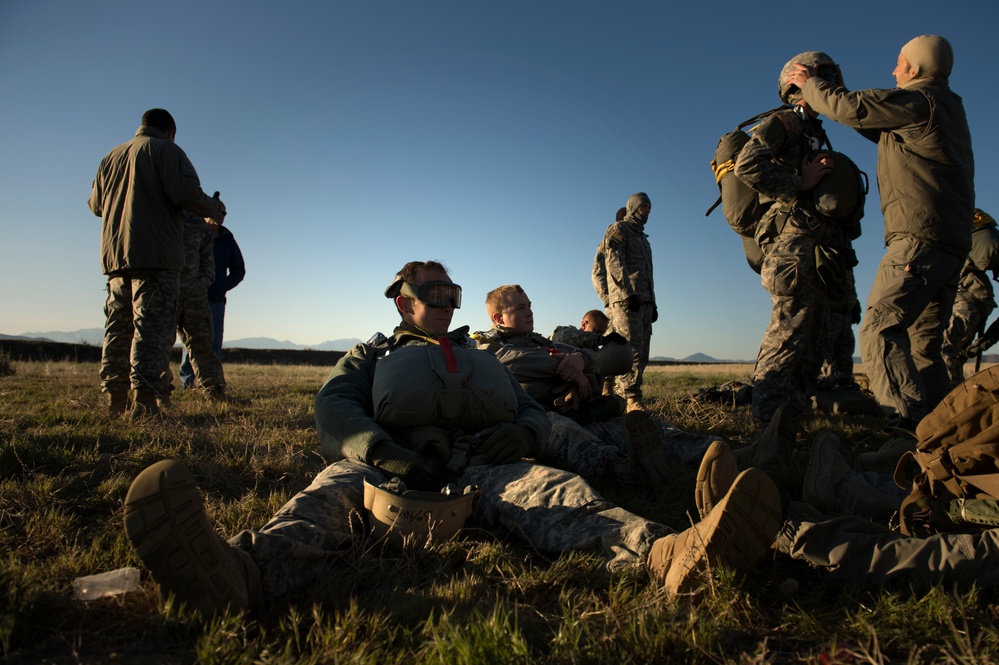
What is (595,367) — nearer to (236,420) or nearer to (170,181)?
(236,420)

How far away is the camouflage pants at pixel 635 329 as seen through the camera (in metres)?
7.73

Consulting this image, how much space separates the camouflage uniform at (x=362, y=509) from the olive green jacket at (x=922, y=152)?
310 cm

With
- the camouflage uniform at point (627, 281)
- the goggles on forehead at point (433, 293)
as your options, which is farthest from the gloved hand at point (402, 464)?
the camouflage uniform at point (627, 281)

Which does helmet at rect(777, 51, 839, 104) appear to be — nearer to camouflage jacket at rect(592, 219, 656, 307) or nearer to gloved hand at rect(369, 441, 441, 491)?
camouflage jacket at rect(592, 219, 656, 307)

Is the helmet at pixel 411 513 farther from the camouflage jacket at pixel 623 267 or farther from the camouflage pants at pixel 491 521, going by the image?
the camouflage jacket at pixel 623 267

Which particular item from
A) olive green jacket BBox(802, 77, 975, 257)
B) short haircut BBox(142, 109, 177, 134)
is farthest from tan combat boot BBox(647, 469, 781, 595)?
short haircut BBox(142, 109, 177, 134)

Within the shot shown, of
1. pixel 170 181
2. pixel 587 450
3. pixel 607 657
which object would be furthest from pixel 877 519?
pixel 170 181

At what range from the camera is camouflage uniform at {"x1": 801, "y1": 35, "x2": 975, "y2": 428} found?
399 centimetres

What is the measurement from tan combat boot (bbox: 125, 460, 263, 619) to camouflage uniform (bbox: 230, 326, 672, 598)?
22 centimetres

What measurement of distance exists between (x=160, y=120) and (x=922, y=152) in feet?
20.3

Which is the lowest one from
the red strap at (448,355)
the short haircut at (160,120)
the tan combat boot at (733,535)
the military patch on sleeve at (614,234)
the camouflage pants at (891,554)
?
the camouflage pants at (891,554)

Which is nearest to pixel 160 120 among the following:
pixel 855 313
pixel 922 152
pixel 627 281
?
pixel 627 281

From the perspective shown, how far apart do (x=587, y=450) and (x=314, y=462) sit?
5.59 ft

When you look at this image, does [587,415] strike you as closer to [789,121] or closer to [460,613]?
[460,613]
